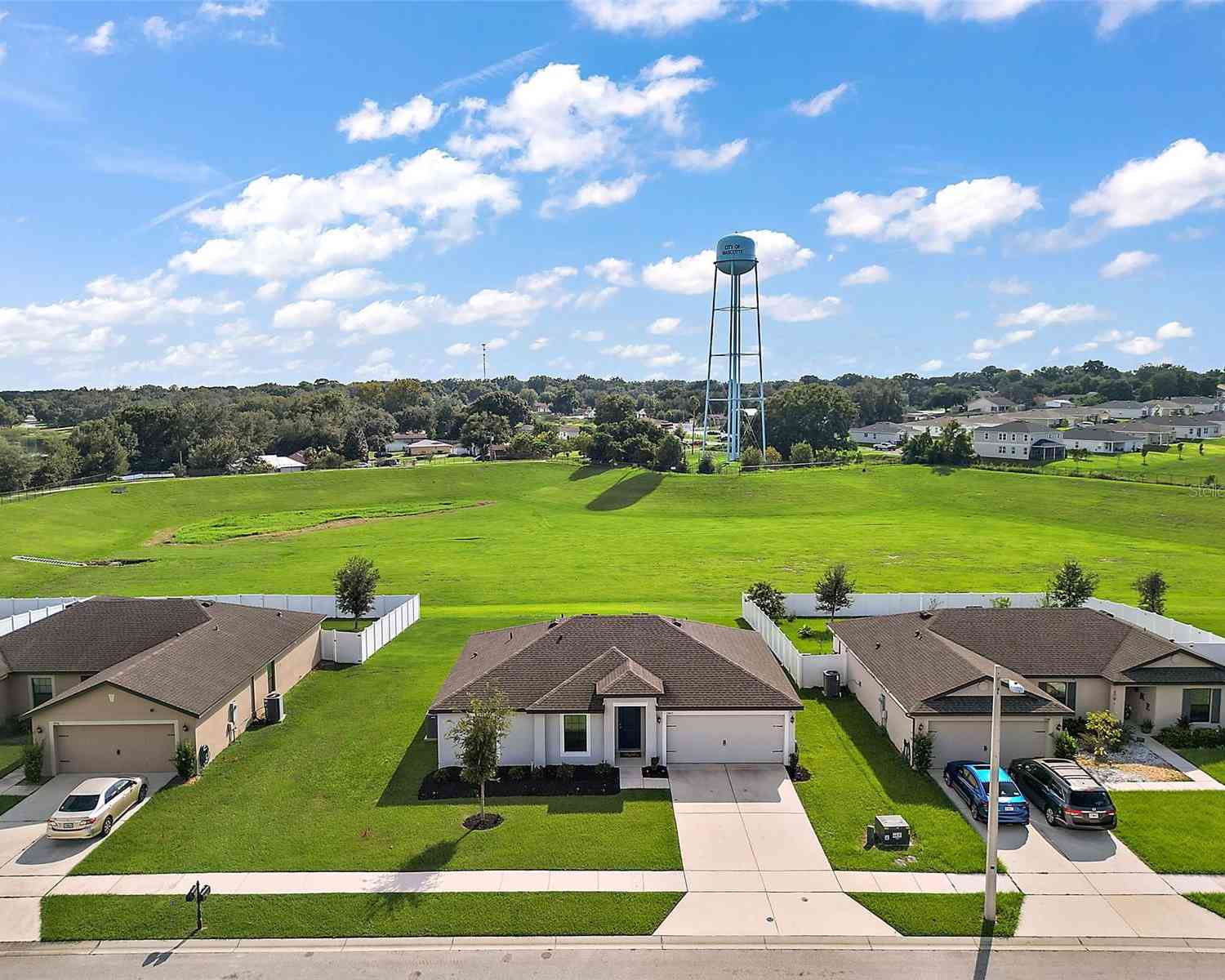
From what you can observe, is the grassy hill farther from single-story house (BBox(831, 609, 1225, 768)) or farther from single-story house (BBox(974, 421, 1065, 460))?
single-story house (BBox(974, 421, 1065, 460))

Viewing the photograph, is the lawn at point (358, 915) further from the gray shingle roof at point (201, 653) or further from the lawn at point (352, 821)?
the gray shingle roof at point (201, 653)

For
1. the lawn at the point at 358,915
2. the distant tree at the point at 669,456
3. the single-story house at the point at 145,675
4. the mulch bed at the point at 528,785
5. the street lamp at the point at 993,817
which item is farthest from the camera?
the distant tree at the point at 669,456

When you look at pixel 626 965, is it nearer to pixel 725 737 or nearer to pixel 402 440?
pixel 725 737

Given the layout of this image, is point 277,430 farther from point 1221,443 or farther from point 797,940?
point 1221,443

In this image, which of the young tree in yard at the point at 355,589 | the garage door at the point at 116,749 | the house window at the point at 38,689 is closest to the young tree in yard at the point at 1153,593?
the young tree in yard at the point at 355,589

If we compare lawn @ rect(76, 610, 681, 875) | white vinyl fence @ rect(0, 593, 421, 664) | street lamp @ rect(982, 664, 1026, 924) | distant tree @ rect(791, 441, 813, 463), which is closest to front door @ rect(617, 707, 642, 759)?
lawn @ rect(76, 610, 681, 875)

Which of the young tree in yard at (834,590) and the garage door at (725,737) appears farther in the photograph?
the young tree in yard at (834,590)
